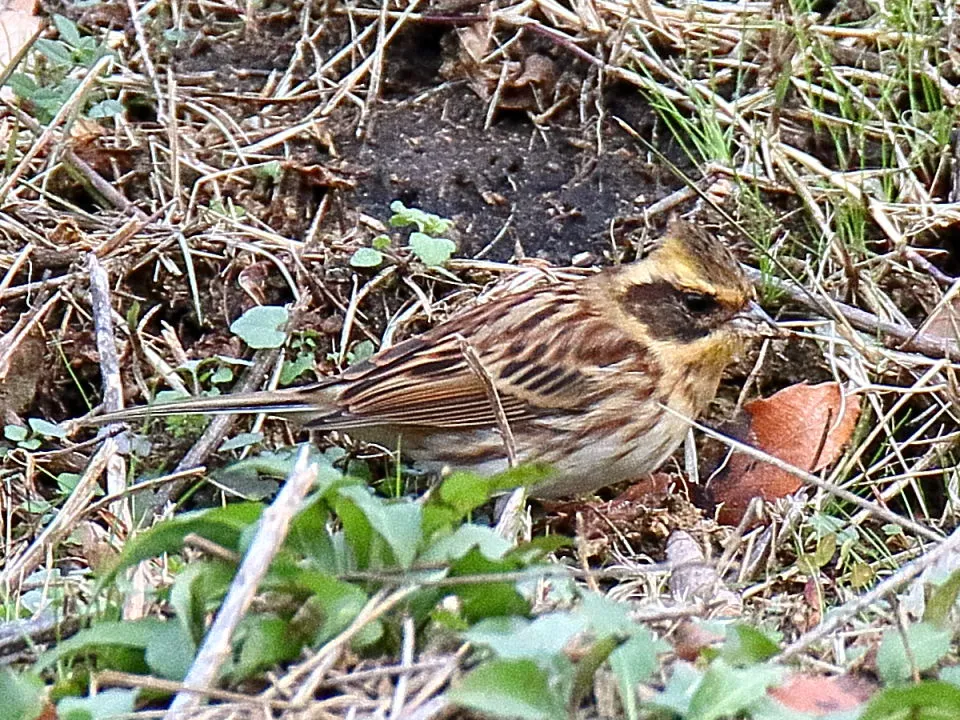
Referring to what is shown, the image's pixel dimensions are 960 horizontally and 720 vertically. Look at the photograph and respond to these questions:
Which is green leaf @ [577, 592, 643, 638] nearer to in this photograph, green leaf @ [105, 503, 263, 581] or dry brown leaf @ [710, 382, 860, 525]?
green leaf @ [105, 503, 263, 581]

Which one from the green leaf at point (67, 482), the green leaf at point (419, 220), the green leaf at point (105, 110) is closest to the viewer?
the green leaf at point (67, 482)

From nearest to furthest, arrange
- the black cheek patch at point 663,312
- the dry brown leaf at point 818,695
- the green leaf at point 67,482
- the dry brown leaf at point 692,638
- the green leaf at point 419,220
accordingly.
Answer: the dry brown leaf at point 818,695
the dry brown leaf at point 692,638
the green leaf at point 67,482
the black cheek patch at point 663,312
the green leaf at point 419,220

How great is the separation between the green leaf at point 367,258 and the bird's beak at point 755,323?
123cm

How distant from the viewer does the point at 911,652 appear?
10.2 ft

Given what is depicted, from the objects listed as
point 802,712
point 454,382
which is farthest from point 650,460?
point 802,712

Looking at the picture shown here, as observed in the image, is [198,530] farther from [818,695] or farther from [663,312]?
[663,312]

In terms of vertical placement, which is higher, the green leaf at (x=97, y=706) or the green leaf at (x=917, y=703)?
the green leaf at (x=97, y=706)

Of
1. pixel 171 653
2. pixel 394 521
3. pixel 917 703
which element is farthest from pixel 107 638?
pixel 917 703

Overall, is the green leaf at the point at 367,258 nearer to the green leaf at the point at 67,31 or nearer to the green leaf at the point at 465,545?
the green leaf at the point at 67,31

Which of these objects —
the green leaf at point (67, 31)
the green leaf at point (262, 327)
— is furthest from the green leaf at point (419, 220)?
the green leaf at point (67, 31)

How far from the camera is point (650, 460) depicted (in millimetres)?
5156

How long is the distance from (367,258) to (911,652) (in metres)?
2.95

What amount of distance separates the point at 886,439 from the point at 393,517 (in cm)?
255

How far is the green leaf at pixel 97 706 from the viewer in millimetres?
2877
